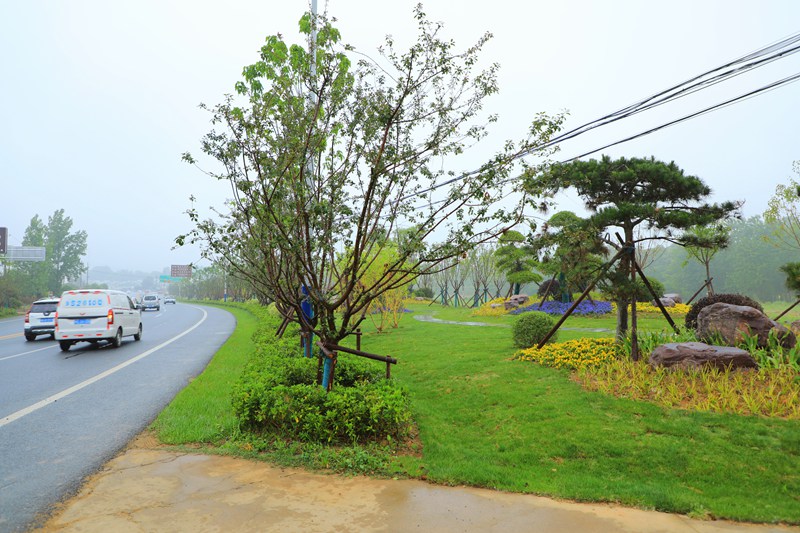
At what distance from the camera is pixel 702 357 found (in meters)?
7.45

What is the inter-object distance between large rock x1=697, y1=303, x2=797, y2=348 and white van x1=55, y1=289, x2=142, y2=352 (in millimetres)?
15441

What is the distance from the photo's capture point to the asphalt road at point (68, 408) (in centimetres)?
446

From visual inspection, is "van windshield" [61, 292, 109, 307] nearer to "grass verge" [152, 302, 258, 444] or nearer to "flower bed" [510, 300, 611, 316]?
"grass verge" [152, 302, 258, 444]

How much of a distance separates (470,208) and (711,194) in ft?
23.3

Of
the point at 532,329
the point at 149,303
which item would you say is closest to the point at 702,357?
the point at 532,329

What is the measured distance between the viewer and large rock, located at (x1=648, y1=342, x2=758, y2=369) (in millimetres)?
7375

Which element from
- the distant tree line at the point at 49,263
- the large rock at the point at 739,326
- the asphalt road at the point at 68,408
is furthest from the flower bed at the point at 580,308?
the distant tree line at the point at 49,263

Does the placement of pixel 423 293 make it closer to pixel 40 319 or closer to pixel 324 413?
pixel 40 319

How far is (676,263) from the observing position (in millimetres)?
74938

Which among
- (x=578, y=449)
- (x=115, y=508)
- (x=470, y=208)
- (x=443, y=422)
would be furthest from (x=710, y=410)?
(x=115, y=508)

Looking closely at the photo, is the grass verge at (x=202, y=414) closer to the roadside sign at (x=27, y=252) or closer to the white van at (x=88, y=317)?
the white van at (x=88, y=317)

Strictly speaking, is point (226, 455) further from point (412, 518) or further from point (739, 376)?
point (739, 376)

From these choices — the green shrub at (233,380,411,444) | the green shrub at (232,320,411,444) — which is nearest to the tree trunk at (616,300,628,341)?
the green shrub at (232,320,411,444)

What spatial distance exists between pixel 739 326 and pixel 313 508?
8190mm
